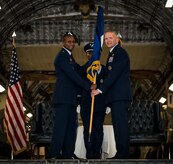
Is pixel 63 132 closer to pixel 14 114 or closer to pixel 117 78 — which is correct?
pixel 117 78

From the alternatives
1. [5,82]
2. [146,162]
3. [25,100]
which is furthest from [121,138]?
[25,100]

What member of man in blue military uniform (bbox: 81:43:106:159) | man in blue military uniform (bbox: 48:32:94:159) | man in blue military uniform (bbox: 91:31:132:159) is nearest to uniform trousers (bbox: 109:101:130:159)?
man in blue military uniform (bbox: 91:31:132:159)

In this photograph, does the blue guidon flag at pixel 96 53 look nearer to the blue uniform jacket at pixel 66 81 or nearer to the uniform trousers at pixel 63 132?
the blue uniform jacket at pixel 66 81

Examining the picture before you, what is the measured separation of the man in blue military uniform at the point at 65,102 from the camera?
21.9ft

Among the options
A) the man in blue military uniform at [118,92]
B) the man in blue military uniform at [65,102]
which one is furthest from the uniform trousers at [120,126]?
the man in blue military uniform at [65,102]

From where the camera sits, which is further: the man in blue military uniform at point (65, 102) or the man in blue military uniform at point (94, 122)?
the man in blue military uniform at point (94, 122)

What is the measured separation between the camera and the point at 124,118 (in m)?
6.59

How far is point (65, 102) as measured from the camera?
671 cm

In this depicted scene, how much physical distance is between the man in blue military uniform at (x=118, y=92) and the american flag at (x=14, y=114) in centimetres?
572

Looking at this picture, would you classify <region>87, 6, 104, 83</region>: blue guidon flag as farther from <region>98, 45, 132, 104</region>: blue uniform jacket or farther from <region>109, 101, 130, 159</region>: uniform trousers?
<region>109, 101, 130, 159</region>: uniform trousers

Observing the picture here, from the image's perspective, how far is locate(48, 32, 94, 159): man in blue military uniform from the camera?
21.9ft

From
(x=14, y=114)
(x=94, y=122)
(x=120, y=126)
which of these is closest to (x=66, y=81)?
(x=94, y=122)

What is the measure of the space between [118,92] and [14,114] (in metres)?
5.93

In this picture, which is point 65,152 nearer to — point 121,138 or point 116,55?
point 121,138
